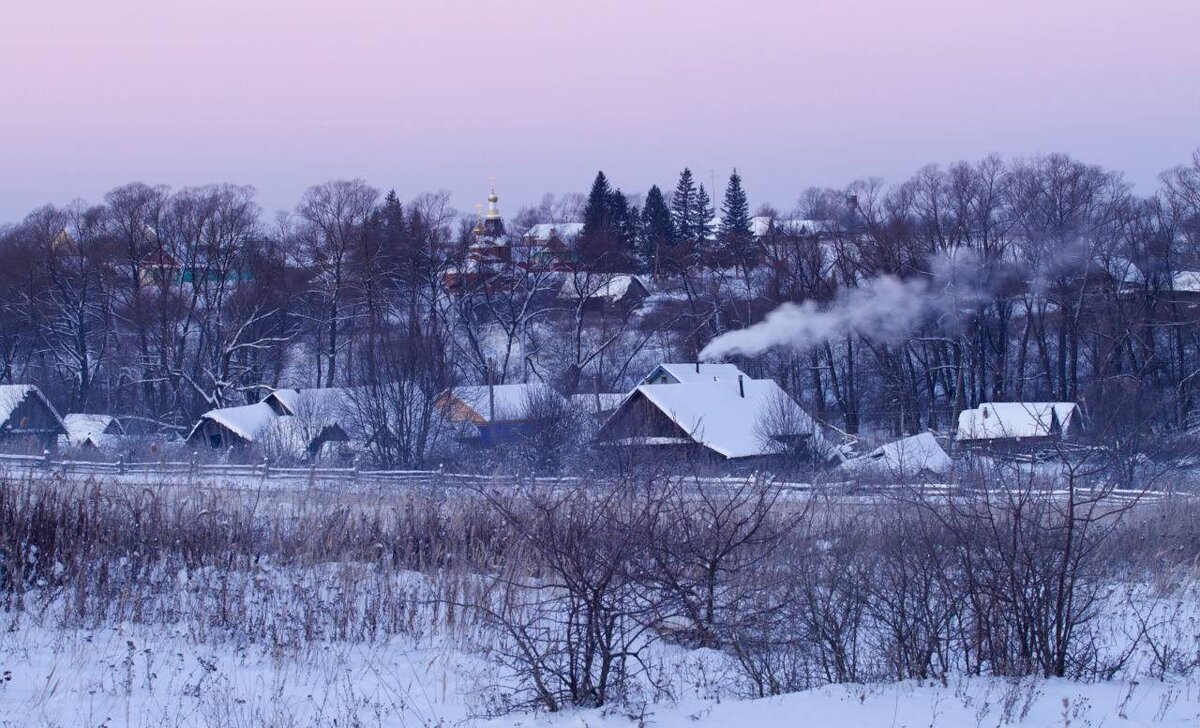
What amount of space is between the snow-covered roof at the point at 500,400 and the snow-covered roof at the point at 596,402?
1157mm

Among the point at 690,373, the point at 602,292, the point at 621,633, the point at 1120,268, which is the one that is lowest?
the point at 621,633

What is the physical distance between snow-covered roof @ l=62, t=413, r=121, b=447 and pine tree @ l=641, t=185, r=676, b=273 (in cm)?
3265

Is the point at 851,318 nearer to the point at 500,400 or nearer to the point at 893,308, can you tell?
the point at 893,308

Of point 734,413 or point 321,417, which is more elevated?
point 321,417

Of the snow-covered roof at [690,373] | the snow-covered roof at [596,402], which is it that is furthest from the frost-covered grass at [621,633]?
the snow-covered roof at [690,373]

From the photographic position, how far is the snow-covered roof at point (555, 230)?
59.0m

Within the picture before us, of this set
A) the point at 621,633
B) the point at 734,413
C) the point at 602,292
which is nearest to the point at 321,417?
the point at 734,413

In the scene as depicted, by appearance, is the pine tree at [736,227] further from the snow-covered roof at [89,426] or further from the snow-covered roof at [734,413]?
the snow-covered roof at [89,426]

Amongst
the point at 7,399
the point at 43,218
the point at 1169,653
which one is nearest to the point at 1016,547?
the point at 1169,653

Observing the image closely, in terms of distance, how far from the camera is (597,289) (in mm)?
56156

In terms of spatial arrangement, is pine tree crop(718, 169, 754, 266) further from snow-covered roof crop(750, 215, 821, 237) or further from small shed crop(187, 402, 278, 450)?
small shed crop(187, 402, 278, 450)

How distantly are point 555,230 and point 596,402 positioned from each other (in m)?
19.3

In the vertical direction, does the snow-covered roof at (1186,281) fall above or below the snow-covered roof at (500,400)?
above

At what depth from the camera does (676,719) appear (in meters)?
6.82
